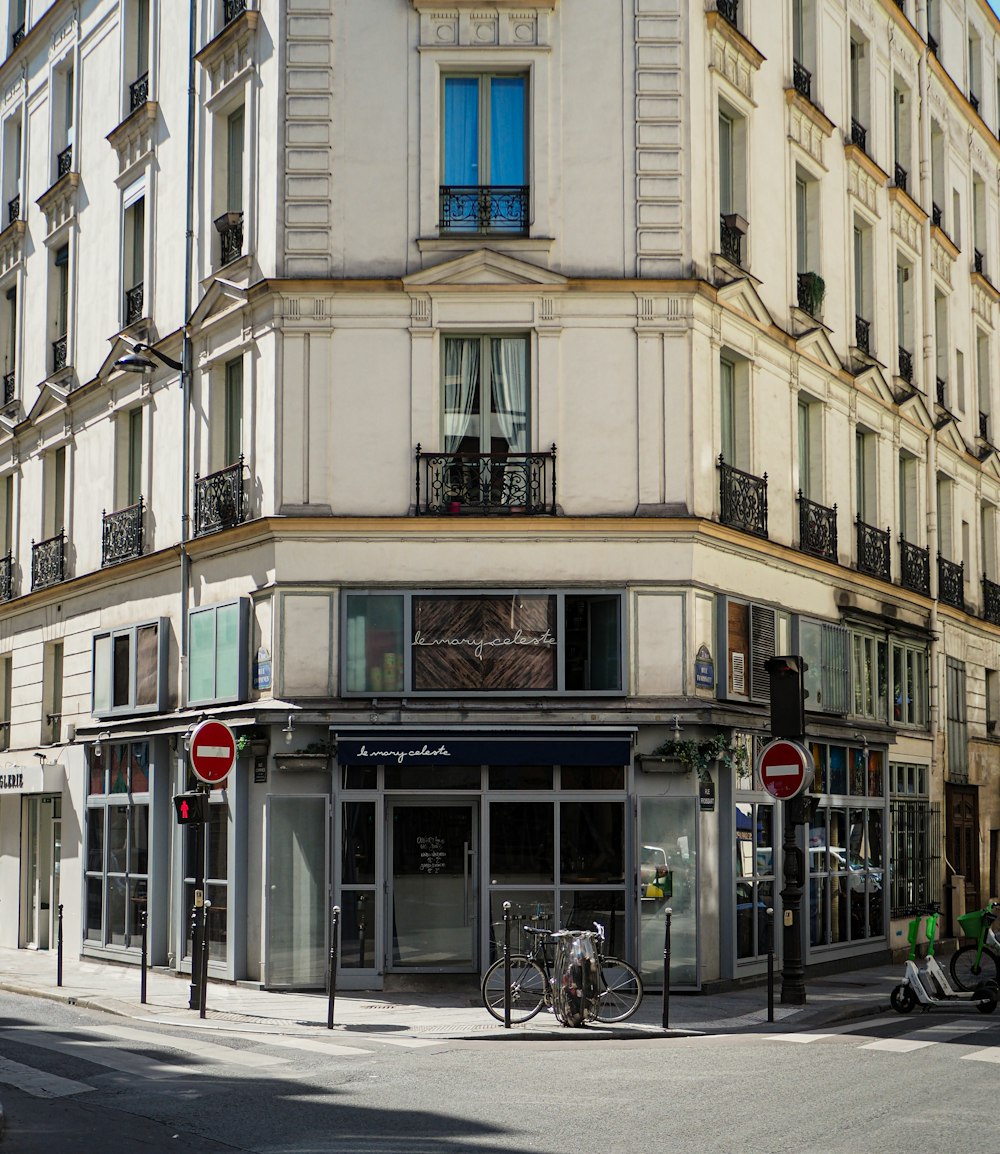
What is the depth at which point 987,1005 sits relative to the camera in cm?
1680

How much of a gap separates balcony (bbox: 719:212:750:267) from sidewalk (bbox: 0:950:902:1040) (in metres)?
9.17

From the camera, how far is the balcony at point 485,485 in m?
19.1

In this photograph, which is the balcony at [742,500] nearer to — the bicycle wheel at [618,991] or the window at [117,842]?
the bicycle wheel at [618,991]

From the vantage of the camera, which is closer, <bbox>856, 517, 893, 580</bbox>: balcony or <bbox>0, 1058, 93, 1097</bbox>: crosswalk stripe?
<bbox>0, 1058, 93, 1097</bbox>: crosswalk stripe

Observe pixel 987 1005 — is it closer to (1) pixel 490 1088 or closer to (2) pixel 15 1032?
(1) pixel 490 1088

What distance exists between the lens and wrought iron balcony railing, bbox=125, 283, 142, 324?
23.4m

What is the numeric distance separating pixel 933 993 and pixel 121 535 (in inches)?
505

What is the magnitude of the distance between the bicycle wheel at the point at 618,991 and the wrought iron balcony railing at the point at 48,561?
1301 cm

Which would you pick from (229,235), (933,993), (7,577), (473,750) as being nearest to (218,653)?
(473,750)

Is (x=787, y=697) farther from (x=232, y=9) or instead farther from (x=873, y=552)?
(x=232, y=9)

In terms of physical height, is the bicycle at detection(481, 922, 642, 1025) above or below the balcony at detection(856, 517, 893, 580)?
below

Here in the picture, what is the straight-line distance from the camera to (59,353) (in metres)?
26.4

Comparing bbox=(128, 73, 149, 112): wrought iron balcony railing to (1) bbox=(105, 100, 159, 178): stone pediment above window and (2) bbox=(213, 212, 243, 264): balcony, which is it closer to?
(1) bbox=(105, 100, 159, 178): stone pediment above window

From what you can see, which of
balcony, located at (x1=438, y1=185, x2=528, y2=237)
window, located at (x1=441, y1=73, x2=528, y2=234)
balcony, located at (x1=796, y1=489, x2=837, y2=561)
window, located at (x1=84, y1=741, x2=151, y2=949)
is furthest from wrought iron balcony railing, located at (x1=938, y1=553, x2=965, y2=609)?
window, located at (x1=84, y1=741, x2=151, y2=949)
